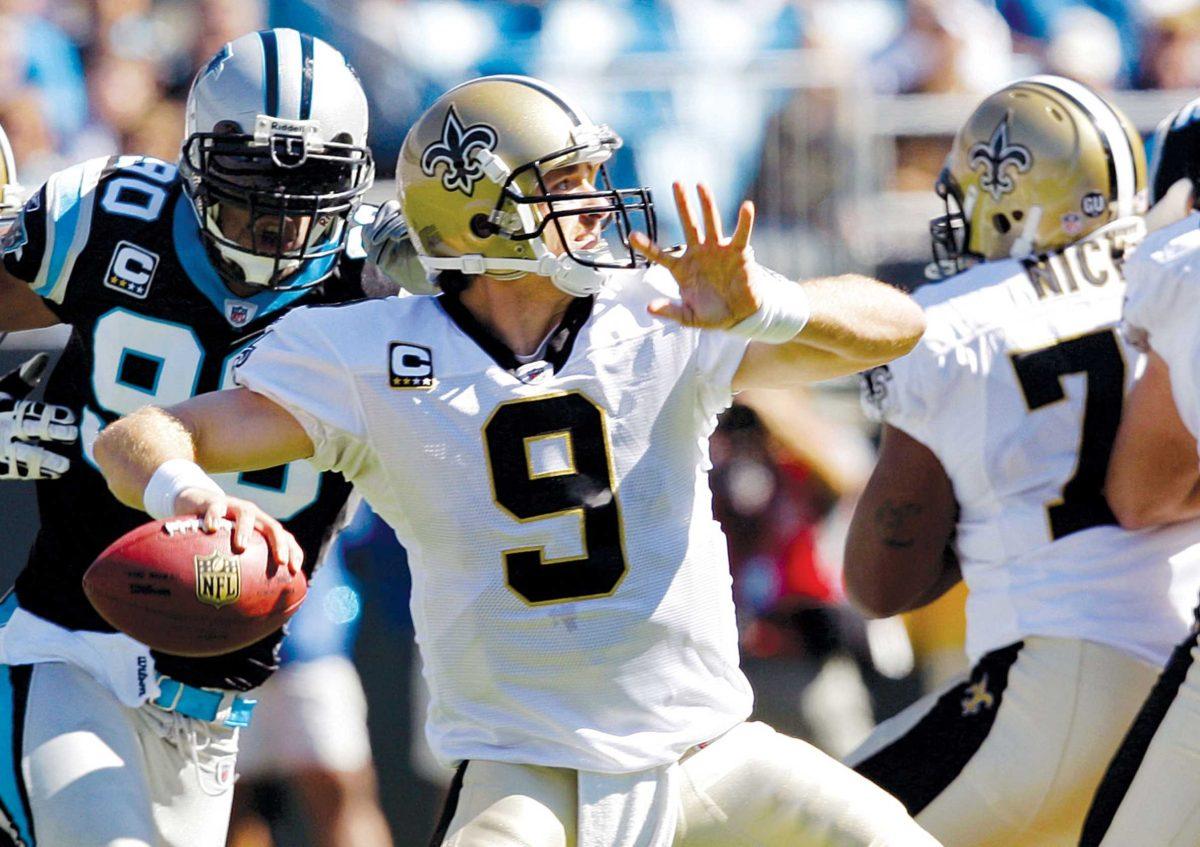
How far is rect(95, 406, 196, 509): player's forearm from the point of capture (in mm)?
2359

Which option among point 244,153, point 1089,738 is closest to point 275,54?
point 244,153

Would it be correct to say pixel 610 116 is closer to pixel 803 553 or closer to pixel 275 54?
pixel 803 553

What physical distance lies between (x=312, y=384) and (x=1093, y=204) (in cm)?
192

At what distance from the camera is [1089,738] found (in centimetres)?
333

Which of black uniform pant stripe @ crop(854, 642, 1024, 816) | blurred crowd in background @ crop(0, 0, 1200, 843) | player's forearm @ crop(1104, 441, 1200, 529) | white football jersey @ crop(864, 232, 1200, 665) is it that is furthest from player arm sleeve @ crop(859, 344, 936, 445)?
blurred crowd in background @ crop(0, 0, 1200, 843)

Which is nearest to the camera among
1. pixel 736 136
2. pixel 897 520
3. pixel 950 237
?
pixel 897 520

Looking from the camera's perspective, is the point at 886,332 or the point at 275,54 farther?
the point at 275,54

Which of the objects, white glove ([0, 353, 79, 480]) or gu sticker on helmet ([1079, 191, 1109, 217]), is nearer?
white glove ([0, 353, 79, 480])

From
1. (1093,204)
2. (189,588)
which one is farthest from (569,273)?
(1093,204)

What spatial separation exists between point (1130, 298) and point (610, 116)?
323cm

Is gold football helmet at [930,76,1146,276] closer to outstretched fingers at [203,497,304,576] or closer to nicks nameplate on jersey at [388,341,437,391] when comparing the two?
nicks nameplate on jersey at [388,341,437,391]

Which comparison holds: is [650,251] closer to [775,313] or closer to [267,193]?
[775,313]

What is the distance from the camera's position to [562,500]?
254 centimetres

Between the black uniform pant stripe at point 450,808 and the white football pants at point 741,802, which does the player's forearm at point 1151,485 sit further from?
the black uniform pant stripe at point 450,808
